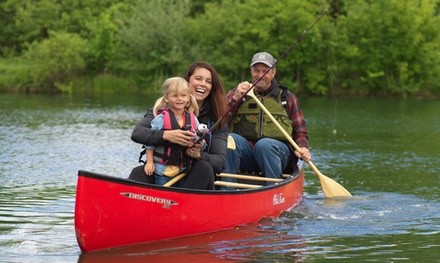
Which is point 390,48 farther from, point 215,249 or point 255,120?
point 215,249

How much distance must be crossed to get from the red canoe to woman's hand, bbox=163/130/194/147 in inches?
17.9

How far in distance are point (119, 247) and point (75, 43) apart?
51.2 m

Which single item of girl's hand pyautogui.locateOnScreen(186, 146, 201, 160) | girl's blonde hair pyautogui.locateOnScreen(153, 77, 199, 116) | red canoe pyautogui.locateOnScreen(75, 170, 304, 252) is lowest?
red canoe pyautogui.locateOnScreen(75, 170, 304, 252)

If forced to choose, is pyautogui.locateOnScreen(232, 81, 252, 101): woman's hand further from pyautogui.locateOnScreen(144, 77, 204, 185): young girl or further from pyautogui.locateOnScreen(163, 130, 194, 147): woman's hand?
pyautogui.locateOnScreen(163, 130, 194, 147): woman's hand

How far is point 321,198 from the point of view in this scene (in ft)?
45.7

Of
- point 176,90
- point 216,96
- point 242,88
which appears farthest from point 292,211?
point 176,90

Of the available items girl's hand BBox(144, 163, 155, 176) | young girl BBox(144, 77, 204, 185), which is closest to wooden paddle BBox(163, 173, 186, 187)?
young girl BBox(144, 77, 204, 185)

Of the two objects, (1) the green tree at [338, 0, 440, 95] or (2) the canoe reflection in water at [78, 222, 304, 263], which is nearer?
(2) the canoe reflection in water at [78, 222, 304, 263]

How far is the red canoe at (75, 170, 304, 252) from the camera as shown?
28.4ft

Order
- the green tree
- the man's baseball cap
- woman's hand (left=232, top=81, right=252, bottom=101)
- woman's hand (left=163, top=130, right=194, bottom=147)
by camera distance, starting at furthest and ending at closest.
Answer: the green tree
the man's baseball cap
woman's hand (left=232, top=81, right=252, bottom=101)
woman's hand (left=163, top=130, right=194, bottom=147)

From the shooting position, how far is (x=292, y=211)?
12.4 metres

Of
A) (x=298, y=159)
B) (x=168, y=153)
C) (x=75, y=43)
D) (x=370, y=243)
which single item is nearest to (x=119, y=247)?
(x=168, y=153)

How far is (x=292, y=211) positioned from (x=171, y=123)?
11.4 ft

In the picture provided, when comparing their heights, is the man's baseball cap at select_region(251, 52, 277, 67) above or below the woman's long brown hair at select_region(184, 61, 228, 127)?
above
